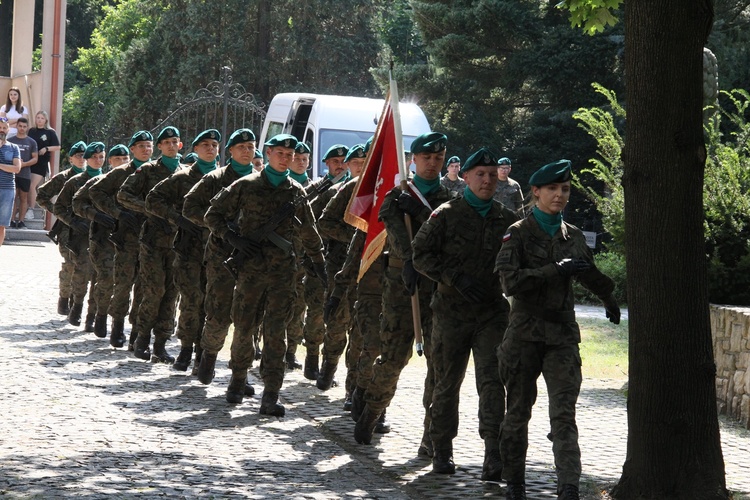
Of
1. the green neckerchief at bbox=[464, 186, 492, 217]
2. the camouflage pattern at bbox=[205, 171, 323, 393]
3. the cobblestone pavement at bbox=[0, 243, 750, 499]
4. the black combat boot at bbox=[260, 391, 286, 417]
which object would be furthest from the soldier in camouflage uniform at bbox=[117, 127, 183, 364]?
the green neckerchief at bbox=[464, 186, 492, 217]

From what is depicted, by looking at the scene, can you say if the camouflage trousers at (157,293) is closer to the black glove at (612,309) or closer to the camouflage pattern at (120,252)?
the camouflage pattern at (120,252)

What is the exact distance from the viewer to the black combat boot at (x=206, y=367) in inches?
452

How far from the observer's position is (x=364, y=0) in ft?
150

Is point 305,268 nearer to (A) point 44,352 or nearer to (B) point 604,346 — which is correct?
(A) point 44,352

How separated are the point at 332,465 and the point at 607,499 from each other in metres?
1.73

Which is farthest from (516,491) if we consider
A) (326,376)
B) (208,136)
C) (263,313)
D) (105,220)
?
(105,220)

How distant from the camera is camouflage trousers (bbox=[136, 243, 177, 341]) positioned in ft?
43.2

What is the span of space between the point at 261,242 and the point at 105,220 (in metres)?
4.22

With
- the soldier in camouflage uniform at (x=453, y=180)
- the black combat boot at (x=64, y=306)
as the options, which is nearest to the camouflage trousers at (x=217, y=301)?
the black combat boot at (x=64, y=306)

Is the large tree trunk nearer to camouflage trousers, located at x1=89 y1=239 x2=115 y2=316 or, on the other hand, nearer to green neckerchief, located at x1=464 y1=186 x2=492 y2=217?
green neckerchief, located at x1=464 y1=186 x2=492 y2=217

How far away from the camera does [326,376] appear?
11766 mm

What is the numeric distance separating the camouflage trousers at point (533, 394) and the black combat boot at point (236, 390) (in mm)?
3525

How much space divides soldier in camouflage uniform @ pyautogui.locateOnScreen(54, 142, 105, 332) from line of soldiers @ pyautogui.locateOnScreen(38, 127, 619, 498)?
23mm

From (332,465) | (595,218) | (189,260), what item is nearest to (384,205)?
(332,465)
